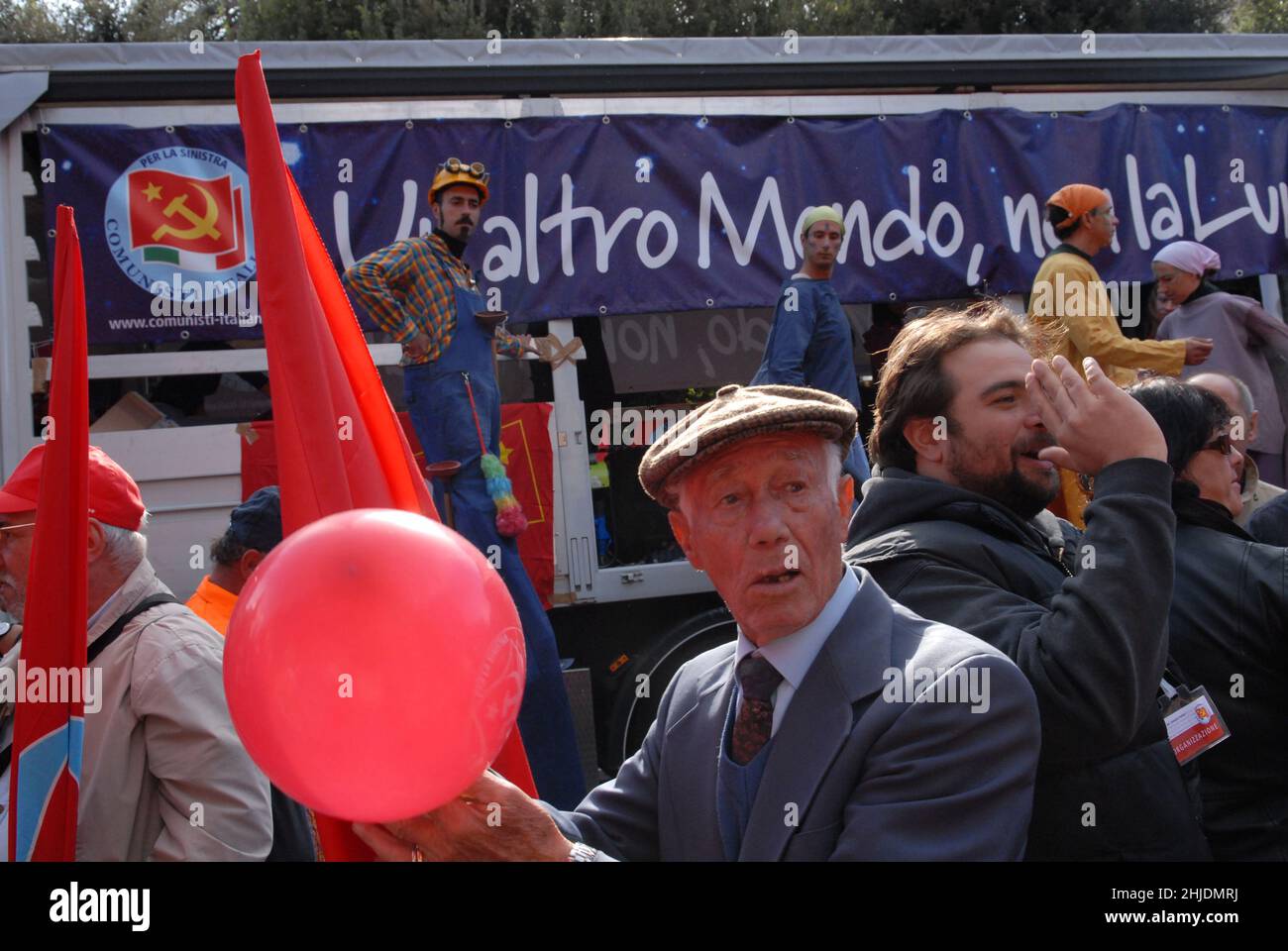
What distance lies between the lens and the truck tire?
5.22 meters

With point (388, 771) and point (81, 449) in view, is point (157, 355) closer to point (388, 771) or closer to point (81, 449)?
point (81, 449)

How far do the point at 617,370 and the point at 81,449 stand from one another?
12.3 ft

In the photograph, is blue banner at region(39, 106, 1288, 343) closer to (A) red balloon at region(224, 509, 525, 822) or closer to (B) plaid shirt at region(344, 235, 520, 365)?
(B) plaid shirt at region(344, 235, 520, 365)

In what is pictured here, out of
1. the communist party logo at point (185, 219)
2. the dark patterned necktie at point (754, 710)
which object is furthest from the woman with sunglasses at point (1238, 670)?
the communist party logo at point (185, 219)

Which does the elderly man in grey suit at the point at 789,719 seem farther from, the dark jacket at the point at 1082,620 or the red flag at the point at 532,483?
the red flag at the point at 532,483

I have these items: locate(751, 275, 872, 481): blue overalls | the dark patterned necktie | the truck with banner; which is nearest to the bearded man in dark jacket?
the dark patterned necktie

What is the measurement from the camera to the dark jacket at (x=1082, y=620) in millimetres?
1948

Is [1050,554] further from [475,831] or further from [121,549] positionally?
[121,549]

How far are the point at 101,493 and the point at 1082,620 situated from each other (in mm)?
2126

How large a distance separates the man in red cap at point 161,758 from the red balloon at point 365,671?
1.32 m

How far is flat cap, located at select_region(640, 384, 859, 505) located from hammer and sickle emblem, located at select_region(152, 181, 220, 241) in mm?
3799

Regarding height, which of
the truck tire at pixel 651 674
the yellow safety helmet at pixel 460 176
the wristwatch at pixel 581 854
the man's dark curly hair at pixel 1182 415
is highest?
the yellow safety helmet at pixel 460 176

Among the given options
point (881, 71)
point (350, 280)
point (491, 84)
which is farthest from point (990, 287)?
point (350, 280)

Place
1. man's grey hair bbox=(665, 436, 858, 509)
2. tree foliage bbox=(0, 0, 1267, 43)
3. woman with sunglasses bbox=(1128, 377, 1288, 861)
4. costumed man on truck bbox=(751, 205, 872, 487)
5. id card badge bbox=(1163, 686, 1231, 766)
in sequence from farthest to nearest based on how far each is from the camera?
tree foliage bbox=(0, 0, 1267, 43)
costumed man on truck bbox=(751, 205, 872, 487)
woman with sunglasses bbox=(1128, 377, 1288, 861)
id card badge bbox=(1163, 686, 1231, 766)
man's grey hair bbox=(665, 436, 858, 509)
